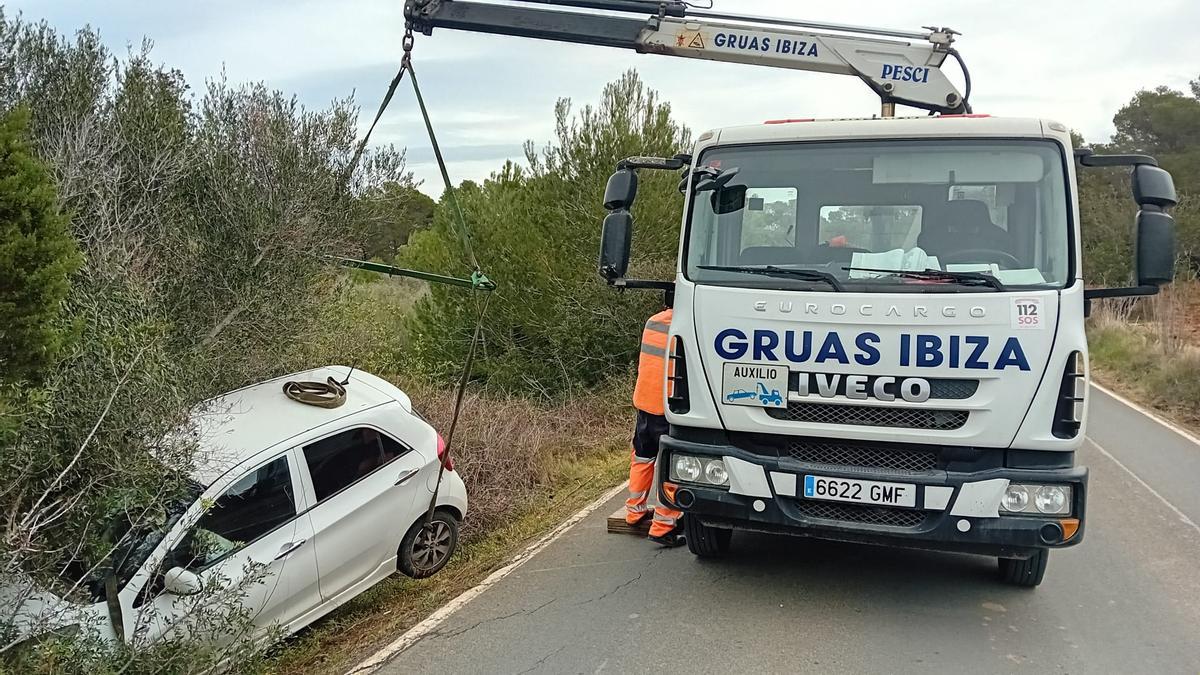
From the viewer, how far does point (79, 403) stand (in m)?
3.94

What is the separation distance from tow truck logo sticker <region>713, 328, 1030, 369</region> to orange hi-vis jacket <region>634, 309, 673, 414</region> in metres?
1.14

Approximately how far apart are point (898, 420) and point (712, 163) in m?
1.77

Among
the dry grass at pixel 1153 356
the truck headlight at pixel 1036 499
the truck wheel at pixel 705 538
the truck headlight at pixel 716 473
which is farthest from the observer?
the dry grass at pixel 1153 356

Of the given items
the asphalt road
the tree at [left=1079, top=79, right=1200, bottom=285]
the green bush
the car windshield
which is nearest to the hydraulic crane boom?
the asphalt road

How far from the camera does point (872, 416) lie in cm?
428

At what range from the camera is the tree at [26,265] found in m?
3.66

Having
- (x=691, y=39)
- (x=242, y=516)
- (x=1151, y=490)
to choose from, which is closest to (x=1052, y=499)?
(x=242, y=516)

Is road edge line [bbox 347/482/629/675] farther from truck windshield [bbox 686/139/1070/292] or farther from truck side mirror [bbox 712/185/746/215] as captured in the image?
truck side mirror [bbox 712/185/746/215]

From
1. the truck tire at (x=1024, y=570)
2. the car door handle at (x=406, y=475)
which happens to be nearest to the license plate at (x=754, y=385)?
the truck tire at (x=1024, y=570)

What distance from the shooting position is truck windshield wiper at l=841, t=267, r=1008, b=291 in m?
4.19

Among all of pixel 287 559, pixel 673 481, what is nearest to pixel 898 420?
pixel 673 481

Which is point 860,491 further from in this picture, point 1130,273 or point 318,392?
point 318,392

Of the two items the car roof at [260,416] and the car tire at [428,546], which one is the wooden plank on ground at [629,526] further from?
the car roof at [260,416]

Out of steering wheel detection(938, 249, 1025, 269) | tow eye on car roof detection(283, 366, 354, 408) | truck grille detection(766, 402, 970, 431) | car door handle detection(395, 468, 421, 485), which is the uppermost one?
steering wheel detection(938, 249, 1025, 269)
